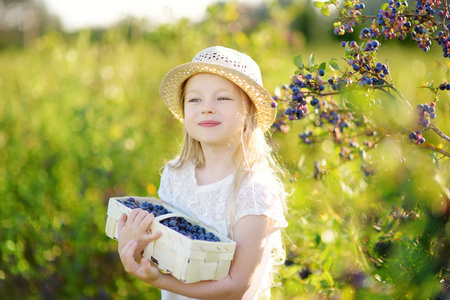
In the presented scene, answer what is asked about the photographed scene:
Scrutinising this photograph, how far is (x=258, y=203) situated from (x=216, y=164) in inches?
11.5

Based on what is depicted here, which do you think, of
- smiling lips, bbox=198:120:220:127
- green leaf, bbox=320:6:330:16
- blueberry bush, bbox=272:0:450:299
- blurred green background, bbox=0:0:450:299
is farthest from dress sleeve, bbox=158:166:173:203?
Result: green leaf, bbox=320:6:330:16

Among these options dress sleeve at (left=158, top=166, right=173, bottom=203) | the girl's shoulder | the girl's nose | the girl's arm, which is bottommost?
the girl's arm

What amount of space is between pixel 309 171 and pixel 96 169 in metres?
1.57

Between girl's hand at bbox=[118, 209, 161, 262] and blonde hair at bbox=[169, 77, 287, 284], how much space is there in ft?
0.98

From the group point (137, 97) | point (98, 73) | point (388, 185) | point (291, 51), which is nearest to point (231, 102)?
point (388, 185)

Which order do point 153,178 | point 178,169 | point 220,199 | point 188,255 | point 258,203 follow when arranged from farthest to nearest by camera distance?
point 153,178 → point 178,169 → point 220,199 → point 258,203 → point 188,255

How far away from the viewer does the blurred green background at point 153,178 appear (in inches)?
37.1

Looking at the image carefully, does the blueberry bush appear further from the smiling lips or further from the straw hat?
the smiling lips

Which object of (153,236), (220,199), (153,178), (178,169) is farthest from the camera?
(153,178)

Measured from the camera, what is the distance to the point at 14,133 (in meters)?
3.81

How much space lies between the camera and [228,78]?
1.69m

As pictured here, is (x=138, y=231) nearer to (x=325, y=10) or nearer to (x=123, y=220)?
(x=123, y=220)

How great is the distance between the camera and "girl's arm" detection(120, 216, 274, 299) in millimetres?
1505

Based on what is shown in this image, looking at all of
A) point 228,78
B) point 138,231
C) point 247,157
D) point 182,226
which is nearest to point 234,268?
point 182,226
